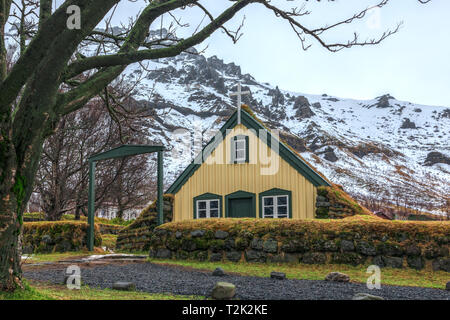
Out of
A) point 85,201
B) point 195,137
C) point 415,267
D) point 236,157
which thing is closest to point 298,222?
point 415,267

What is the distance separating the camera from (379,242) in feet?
29.5

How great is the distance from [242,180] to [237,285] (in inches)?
380

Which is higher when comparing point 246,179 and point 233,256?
point 246,179

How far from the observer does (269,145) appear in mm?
15992

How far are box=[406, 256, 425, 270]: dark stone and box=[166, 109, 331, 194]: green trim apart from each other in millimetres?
6093

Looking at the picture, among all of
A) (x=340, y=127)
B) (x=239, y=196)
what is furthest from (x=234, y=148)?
(x=340, y=127)

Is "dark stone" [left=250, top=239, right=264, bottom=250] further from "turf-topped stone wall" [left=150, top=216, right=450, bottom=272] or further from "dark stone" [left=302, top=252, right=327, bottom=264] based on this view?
"dark stone" [left=302, top=252, right=327, bottom=264]

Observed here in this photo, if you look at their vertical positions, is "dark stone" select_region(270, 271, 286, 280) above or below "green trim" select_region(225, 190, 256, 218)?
below

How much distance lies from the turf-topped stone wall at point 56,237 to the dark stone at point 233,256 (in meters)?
7.04

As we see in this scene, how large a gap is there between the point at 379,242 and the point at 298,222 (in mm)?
1918

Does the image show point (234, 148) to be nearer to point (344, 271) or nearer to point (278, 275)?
point (344, 271)

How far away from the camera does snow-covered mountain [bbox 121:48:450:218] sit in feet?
284

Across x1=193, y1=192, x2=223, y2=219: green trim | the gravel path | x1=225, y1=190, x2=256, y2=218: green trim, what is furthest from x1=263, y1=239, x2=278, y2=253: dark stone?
x1=193, y1=192, x2=223, y2=219: green trim

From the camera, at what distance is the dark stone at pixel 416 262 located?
868cm
